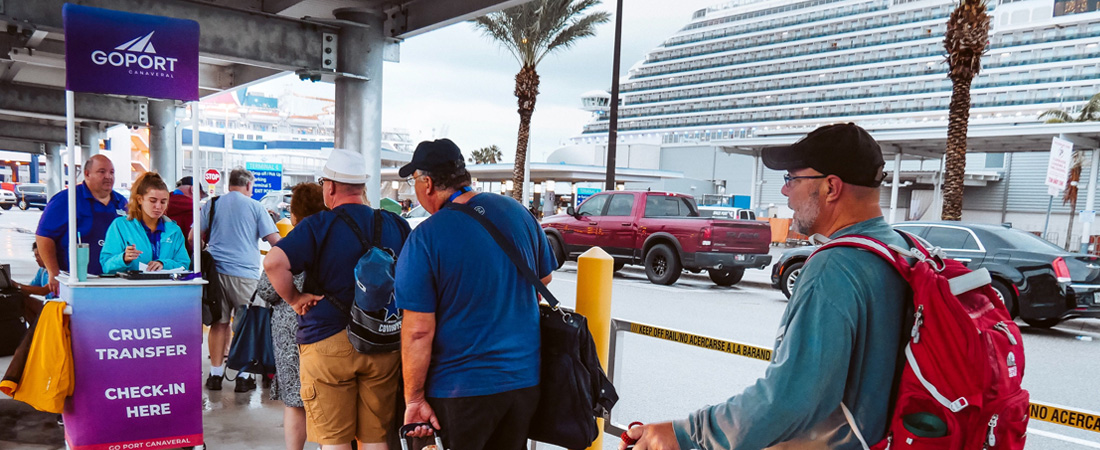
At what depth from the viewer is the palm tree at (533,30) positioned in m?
24.4

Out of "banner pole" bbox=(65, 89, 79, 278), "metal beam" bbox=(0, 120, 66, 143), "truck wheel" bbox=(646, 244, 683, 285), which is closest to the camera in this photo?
"banner pole" bbox=(65, 89, 79, 278)

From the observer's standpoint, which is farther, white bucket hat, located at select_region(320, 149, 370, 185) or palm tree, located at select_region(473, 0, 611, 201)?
palm tree, located at select_region(473, 0, 611, 201)

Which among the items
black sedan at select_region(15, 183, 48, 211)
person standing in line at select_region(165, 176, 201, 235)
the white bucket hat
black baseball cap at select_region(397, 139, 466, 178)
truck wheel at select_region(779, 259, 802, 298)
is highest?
black baseball cap at select_region(397, 139, 466, 178)

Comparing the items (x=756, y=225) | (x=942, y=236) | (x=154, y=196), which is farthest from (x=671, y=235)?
(x=154, y=196)

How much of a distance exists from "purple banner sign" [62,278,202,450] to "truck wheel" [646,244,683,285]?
10914 millimetres

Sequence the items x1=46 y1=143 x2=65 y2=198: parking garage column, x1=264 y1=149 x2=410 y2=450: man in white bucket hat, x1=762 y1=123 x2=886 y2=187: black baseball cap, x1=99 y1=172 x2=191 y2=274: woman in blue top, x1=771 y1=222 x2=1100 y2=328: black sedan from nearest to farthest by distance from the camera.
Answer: x1=762 y1=123 x2=886 y2=187: black baseball cap < x1=264 y1=149 x2=410 y2=450: man in white bucket hat < x1=99 y1=172 x2=191 y2=274: woman in blue top < x1=771 y1=222 x2=1100 y2=328: black sedan < x1=46 y1=143 x2=65 y2=198: parking garage column

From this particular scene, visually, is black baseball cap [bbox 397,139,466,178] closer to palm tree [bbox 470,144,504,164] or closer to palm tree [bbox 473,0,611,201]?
palm tree [bbox 473,0,611,201]

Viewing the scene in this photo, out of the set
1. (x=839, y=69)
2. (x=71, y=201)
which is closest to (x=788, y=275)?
(x=71, y=201)

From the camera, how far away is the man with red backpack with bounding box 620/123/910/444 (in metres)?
1.42

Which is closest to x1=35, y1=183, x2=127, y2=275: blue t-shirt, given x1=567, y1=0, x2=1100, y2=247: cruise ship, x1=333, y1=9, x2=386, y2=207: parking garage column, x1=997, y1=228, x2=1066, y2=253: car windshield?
x1=333, y1=9, x2=386, y2=207: parking garage column

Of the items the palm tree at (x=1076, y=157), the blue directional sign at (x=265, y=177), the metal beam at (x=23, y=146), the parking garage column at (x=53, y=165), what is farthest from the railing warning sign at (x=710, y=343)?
the palm tree at (x=1076, y=157)

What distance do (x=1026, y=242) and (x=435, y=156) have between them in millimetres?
10488

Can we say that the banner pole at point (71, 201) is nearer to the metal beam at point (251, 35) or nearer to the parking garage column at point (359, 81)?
the metal beam at point (251, 35)

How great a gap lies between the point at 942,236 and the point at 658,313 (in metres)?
4.73
